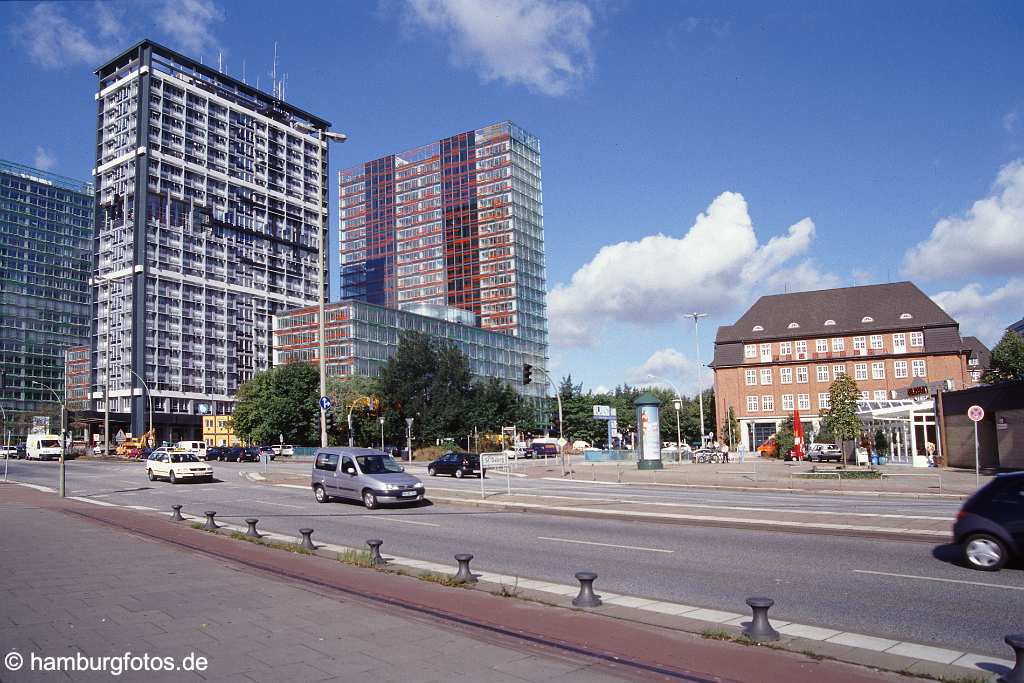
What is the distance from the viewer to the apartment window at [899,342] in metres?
85.0

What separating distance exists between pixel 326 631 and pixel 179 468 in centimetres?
3123

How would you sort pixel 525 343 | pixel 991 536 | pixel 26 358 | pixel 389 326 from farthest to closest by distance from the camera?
pixel 26 358 < pixel 525 343 < pixel 389 326 < pixel 991 536

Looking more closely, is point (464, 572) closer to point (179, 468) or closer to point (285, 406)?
point (179, 468)

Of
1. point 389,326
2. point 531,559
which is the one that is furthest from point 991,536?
point 389,326

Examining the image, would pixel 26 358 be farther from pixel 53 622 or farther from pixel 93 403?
pixel 53 622

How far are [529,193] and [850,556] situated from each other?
15792 centimetres

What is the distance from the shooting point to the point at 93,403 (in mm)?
117375

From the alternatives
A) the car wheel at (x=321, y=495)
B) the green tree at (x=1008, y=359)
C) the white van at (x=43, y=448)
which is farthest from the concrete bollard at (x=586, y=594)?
the white van at (x=43, y=448)

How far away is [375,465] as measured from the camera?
75.9 feet

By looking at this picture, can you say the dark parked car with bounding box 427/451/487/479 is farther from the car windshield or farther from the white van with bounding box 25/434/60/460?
the white van with bounding box 25/434/60/460

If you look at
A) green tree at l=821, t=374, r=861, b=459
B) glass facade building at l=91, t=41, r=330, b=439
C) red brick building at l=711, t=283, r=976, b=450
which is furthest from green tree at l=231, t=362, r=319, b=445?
green tree at l=821, t=374, r=861, b=459

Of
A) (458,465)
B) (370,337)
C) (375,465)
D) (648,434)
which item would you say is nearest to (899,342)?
(648,434)

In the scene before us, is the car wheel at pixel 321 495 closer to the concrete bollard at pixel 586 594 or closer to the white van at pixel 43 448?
the concrete bollard at pixel 586 594

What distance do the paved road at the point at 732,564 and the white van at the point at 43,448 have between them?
65416 millimetres
